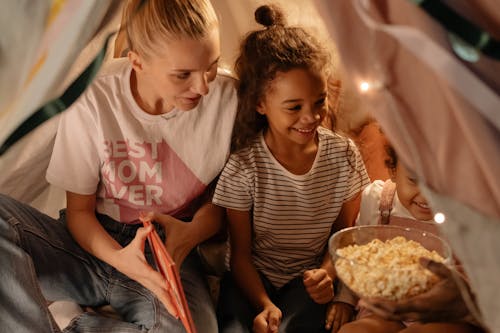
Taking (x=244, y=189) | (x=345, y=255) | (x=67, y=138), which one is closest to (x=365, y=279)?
(x=345, y=255)

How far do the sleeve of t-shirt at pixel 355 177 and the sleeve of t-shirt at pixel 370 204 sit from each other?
1cm

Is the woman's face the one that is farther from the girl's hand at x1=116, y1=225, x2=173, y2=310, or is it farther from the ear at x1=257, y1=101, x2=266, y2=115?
the girl's hand at x1=116, y1=225, x2=173, y2=310

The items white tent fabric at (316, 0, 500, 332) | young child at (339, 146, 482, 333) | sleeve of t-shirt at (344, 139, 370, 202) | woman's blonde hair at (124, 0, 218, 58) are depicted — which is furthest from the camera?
sleeve of t-shirt at (344, 139, 370, 202)

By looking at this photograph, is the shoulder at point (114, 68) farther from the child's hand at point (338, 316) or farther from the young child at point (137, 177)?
the child's hand at point (338, 316)

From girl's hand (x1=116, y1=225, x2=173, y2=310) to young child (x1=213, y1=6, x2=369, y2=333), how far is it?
0.19 m

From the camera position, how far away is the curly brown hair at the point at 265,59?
1212mm

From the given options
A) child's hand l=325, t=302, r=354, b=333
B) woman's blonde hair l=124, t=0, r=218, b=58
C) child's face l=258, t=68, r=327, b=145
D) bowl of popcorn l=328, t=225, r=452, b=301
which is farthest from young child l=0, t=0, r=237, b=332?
bowl of popcorn l=328, t=225, r=452, b=301

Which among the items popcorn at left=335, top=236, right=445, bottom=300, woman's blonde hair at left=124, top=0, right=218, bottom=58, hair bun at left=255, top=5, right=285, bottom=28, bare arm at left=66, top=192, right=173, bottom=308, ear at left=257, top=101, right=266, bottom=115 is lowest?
bare arm at left=66, top=192, right=173, bottom=308

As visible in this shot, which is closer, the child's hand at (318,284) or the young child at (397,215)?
the young child at (397,215)

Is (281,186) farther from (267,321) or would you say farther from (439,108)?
(439,108)

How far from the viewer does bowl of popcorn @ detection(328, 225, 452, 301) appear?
890mm

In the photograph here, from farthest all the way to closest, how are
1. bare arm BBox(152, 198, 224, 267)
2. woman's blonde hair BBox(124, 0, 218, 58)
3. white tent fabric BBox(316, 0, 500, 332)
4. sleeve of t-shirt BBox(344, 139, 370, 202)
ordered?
sleeve of t-shirt BBox(344, 139, 370, 202) < bare arm BBox(152, 198, 224, 267) < woman's blonde hair BBox(124, 0, 218, 58) < white tent fabric BBox(316, 0, 500, 332)

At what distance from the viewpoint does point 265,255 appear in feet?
4.46

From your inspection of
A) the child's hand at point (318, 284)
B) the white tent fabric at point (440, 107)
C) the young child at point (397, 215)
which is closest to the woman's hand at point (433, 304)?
the young child at point (397, 215)
